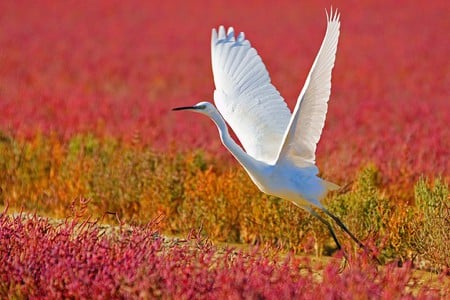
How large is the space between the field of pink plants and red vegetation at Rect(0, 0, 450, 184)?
0.06 metres

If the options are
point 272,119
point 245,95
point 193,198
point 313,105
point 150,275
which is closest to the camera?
point 150,275

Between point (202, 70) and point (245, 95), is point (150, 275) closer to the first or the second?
point (245, 95)

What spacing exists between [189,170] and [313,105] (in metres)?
2.42

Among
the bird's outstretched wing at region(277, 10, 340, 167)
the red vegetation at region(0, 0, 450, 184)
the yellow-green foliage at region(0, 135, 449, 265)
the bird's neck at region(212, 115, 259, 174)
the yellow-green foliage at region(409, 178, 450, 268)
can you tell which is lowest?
the red vegetation at region(0, 0, 450, 184)

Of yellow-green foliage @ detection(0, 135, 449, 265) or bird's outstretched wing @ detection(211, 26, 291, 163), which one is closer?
yellow-green foliage @ detection(0, 135, 449, 265)

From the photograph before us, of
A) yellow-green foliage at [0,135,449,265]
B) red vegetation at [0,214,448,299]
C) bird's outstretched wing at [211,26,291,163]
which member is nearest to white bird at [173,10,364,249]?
bird's outstretched wing at [211,26,291,163]

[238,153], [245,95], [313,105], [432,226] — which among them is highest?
[313,105]

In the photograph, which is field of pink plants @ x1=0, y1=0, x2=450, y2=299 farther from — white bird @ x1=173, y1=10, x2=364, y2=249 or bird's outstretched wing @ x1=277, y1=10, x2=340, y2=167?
bird's outstretched wing @ x1=277, y1=10, x2=340, y2=167

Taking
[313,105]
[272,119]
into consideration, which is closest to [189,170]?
[272,119]

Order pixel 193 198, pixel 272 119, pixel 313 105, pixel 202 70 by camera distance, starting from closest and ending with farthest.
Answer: pixel 313 105, pixel 272 119, pixel 193 198, pixel 202 70

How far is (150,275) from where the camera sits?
435cm

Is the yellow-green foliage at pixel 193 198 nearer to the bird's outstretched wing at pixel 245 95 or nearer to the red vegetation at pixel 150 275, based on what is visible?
the bird's outstretched wing at pixel 245 95

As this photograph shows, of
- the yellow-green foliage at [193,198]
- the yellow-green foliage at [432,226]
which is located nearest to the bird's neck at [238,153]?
the yellow-green foliage at [193,198]

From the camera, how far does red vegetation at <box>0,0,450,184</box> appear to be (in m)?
10.3
